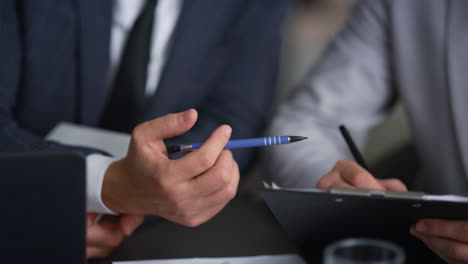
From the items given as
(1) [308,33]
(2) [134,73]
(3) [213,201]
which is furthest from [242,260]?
(1) [308,33]

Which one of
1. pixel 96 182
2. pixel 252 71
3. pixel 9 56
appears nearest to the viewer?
pixel 96 182

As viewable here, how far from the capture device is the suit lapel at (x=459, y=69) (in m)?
0.93

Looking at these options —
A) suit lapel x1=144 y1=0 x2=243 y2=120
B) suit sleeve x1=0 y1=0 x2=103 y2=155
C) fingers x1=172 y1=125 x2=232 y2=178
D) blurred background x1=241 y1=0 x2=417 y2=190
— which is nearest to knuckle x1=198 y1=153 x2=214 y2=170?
fingers x1=172 y1=125 x2=232 y2=178

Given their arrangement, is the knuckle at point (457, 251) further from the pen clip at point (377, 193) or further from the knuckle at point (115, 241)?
the knuckle at point (115, 241)

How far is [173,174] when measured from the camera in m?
0.56

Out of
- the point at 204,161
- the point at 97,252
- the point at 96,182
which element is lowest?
the point at 97,252

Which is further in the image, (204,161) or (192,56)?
(192,56)

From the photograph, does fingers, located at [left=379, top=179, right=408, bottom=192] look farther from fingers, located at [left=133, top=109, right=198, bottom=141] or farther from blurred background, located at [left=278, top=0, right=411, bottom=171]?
blurred background, located at [left=278, top=0, right=411, bottom=171]

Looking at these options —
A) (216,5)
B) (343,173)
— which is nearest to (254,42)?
(216,5)

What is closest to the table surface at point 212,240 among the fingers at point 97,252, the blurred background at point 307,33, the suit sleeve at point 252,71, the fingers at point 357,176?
the fingers at point 97,252

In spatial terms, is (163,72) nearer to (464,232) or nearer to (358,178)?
(358,178)

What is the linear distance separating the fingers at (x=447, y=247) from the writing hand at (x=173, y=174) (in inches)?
9.3

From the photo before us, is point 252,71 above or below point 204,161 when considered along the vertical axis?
below

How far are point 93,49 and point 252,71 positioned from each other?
38cm
